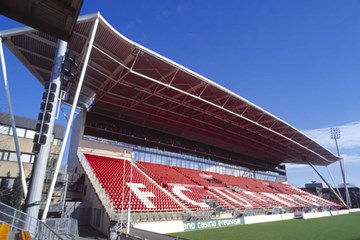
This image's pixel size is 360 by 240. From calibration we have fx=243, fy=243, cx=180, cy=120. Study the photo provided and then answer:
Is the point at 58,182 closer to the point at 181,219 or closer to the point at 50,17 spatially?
the point at 181,219

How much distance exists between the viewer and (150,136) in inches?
1252

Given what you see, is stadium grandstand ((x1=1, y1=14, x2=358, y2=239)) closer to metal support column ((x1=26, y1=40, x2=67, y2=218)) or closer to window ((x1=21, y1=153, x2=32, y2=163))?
metal support column ((x1=26, y1=40, x2=67, y2=218))

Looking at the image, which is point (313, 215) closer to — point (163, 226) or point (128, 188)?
point (163, 226)

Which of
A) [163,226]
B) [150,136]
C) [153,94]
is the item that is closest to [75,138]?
[150,136]

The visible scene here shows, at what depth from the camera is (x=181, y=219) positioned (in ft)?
64.1

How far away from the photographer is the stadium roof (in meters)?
16.1

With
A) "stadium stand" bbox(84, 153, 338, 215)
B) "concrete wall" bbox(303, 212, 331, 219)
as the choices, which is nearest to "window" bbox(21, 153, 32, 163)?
"stadium stand" bbox(84, 153, 338, 215)

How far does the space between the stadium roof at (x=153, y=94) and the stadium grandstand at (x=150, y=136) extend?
0.09 metres

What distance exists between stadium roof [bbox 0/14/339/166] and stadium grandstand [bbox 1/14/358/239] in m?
0.09

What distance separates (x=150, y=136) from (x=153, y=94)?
32.7 feet

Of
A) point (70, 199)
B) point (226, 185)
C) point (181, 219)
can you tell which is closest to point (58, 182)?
→ point (70, 199)

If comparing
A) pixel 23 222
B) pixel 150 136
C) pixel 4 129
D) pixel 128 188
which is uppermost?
pixel 150 136

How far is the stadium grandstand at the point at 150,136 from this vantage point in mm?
16469

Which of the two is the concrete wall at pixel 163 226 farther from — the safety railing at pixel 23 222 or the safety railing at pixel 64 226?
the safety railing at pixel 23 222
